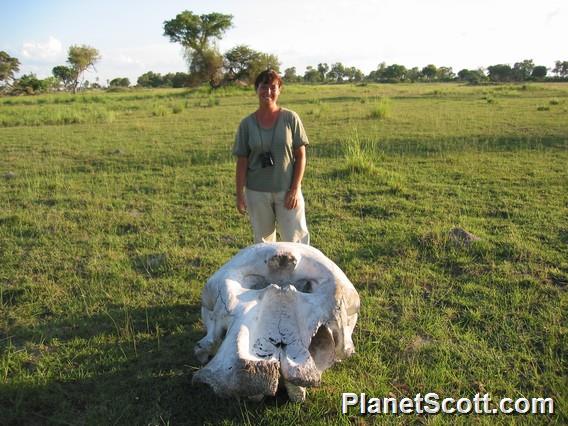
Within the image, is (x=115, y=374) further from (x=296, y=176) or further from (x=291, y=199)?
(x=296, y=176)

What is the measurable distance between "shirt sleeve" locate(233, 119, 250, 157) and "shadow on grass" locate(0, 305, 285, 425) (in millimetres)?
1406

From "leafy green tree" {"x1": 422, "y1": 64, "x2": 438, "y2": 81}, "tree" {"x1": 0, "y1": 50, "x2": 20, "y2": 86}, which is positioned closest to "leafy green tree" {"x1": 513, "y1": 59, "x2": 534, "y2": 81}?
"leafy green tree" {"x1": 422, "y1": 64, "x2": 438, "y2": 81}

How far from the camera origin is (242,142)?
379 centimetres

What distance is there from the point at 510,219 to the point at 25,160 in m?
9.72

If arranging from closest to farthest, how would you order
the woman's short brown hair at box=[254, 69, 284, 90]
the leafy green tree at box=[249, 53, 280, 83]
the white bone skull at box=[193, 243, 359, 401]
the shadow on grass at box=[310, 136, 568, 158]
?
1. the white bone skull at box=[193, 243, 359, 401]
2. the woman's short brown hair at box=[254, 69, 284, 90]
3. the shadow on grass at box=[310, 136, 568, 158]
4. the leafy green tree at box=[249, 53, 280, 83]

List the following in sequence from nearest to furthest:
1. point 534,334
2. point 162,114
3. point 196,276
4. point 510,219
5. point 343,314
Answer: point 343,314 → point 534,334 → point 196,276 → point 510,219 → point 162,114

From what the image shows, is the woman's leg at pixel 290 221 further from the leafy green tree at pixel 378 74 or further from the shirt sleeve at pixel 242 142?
the leafy green tree at pixel 378 74

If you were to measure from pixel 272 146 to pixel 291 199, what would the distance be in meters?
0.48

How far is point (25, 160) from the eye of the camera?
399 inches

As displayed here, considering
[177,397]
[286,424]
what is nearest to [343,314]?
[286,424]

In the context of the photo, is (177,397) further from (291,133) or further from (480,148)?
(480,148)

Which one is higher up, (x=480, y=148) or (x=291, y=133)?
(x=291, y=133)

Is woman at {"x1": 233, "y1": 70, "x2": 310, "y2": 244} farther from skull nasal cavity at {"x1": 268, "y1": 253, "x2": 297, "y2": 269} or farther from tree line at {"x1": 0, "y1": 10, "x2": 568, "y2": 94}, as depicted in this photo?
tree line at {"x1": 0, "y1": 10, "x2": 568, "y2": 94}

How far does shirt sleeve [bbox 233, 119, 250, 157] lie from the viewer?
3762 mm
